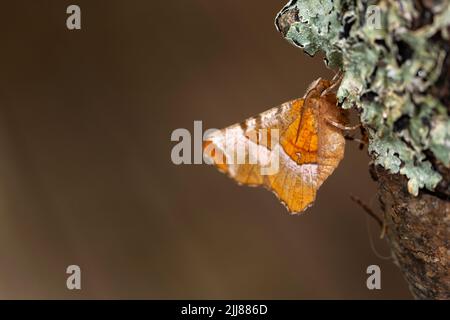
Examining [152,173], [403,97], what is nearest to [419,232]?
[403,97]

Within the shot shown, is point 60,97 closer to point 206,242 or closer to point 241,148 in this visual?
point 206,242

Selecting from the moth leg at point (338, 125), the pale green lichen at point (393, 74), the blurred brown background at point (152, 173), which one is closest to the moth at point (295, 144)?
the moth leg at point (338, 125)

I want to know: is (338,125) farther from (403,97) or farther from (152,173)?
(152,173)

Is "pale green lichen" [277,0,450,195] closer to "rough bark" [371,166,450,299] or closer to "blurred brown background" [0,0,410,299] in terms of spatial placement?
"rough bark" [371,166,450,299]

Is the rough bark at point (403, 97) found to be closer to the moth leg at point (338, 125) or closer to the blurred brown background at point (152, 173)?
the moth leg at point (338, 125)

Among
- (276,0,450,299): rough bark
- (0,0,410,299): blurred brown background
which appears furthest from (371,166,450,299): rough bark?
(0,0,410,299): blurred brown background
